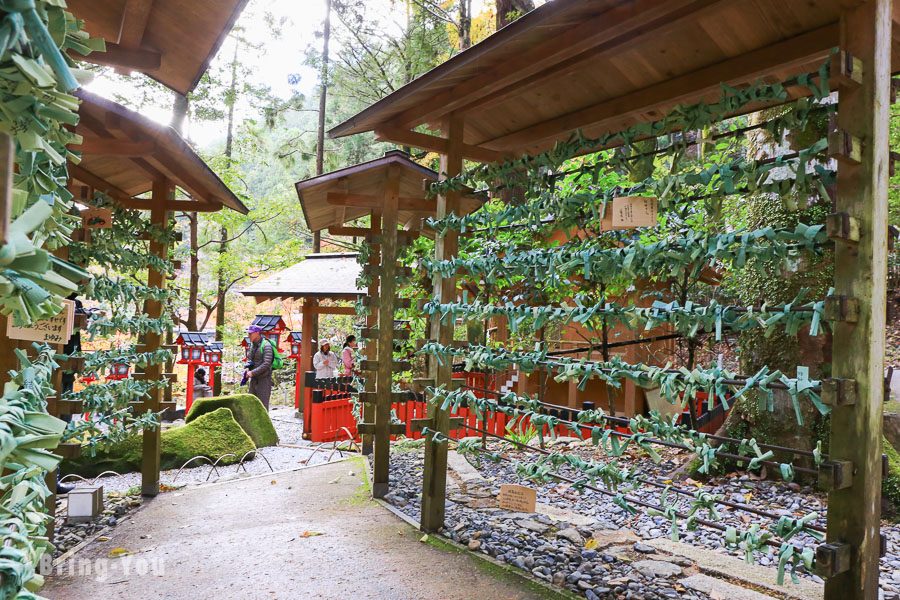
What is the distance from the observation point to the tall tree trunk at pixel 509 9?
1152 centimetres

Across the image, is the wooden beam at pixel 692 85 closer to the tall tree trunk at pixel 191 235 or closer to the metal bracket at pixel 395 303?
the metal bracket at pixel 395 303

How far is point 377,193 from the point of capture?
6.91m

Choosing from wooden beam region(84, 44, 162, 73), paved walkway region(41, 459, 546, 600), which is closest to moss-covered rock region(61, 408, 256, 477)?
paved walkway region(41, 459, 546, 600)

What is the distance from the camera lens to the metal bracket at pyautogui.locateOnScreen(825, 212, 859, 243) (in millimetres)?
2320

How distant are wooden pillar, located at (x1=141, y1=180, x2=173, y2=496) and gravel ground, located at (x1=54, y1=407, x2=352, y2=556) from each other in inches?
8.2

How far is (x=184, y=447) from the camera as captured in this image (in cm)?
793

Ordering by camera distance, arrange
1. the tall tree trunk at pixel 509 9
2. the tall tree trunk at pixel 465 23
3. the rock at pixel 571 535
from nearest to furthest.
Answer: the rock at pixel 571 535 < the tall tree trunk at pixel 509 9 < the tall tree trunk at pixel 465 23

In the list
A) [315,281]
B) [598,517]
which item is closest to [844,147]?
[598,517]

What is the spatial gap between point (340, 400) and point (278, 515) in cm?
560

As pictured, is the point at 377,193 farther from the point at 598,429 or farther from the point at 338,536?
the point at 598,429

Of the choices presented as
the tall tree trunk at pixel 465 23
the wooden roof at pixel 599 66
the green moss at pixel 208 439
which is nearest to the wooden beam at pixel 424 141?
the wooden roof at pixel 599 66

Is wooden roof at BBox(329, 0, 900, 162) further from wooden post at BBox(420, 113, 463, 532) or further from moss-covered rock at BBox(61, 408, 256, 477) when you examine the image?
moss-covered rock at BBox(61, 408, 256, 477)

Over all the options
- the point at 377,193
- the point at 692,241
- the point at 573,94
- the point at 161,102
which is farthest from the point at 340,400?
the point at 161,102

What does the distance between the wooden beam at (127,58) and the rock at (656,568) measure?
4.38 metres
